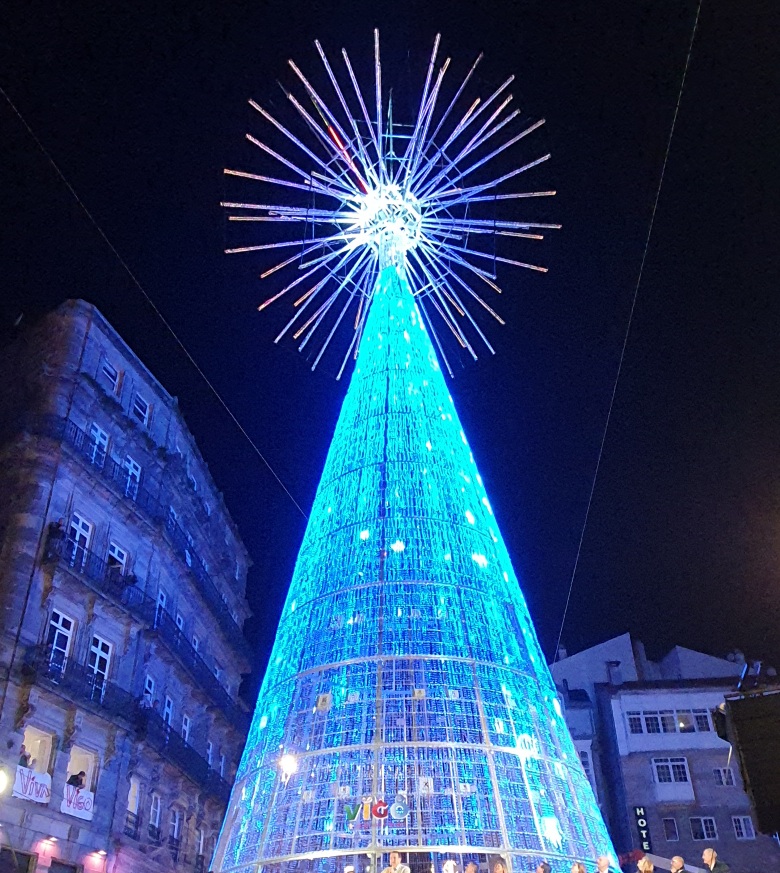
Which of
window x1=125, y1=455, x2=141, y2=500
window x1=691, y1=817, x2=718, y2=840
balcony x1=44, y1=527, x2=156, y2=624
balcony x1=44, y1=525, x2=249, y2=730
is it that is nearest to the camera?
balcony x1=44, y1=527, x2=156, y2=624

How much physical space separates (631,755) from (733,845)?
16.7 ft

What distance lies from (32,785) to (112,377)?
1295 cm

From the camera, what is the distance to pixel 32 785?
18500mm

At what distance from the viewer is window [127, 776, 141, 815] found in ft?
75.4

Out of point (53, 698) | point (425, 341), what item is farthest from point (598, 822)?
point (53, 698)

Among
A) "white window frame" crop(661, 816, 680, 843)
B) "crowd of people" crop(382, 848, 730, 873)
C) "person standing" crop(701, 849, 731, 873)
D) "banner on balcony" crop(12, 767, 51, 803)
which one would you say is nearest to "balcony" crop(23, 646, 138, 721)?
"banner on balcony" crop(12, 767, 51, 803)

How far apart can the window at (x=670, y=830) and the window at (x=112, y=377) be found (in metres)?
28.4

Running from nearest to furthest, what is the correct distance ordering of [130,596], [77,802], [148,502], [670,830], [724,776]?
[77,802]
[130,596]
[148,502]
[670,830]
[724,776]

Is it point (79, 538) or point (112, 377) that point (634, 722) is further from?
point (112, 377)

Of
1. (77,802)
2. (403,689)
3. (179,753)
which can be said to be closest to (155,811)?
(179,753)

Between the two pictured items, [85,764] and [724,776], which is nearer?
[85,764]

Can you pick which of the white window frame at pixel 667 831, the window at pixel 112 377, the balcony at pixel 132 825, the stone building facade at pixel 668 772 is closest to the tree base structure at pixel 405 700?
the balcony at pixel 132 825

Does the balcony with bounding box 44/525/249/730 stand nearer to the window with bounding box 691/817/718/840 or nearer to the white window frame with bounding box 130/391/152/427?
the white window frame with bounding box 130/391/152/427

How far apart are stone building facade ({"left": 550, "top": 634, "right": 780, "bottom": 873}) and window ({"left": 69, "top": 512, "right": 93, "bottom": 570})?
982 inches
